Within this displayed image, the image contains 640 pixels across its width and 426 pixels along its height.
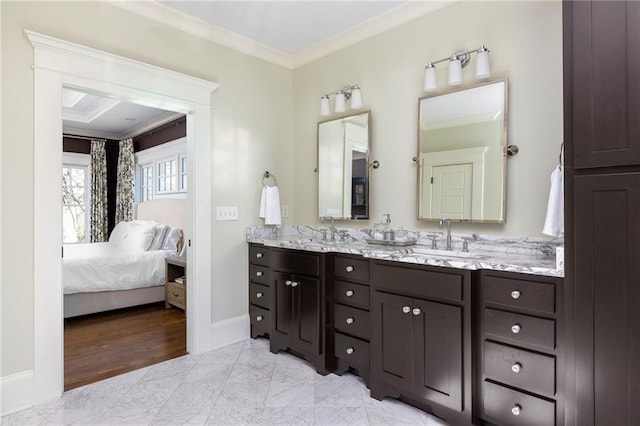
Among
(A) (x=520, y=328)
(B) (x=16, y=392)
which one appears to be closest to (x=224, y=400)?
(B) (x=16, y=392)

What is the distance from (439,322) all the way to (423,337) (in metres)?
0.14

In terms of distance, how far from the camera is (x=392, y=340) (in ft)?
7.21

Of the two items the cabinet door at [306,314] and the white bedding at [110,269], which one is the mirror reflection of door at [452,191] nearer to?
the cabinet door at [306,314]

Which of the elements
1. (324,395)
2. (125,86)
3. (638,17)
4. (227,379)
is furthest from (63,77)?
(638,17)

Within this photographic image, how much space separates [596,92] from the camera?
1513mm

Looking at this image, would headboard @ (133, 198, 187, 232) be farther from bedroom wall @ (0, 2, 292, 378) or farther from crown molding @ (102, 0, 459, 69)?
crown molding @ (102, 0, 459, 69)

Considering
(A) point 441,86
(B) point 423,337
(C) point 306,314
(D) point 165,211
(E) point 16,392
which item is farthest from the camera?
(D) point 165,211

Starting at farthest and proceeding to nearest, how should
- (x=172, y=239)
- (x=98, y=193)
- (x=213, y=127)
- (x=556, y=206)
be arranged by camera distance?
(x=98, y=193) < (x=172, y=239) < (x=213, y=127) < (x=556, y=206)

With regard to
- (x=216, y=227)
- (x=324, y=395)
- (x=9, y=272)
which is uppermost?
(x=216, y=227)

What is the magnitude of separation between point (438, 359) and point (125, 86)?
262 centimetres

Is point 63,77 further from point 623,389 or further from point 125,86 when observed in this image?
point 623,389

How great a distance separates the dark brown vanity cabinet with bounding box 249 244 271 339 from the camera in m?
3.16

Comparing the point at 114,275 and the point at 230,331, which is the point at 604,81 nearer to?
the point at 230,331

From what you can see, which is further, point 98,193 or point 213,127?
point 98,193
